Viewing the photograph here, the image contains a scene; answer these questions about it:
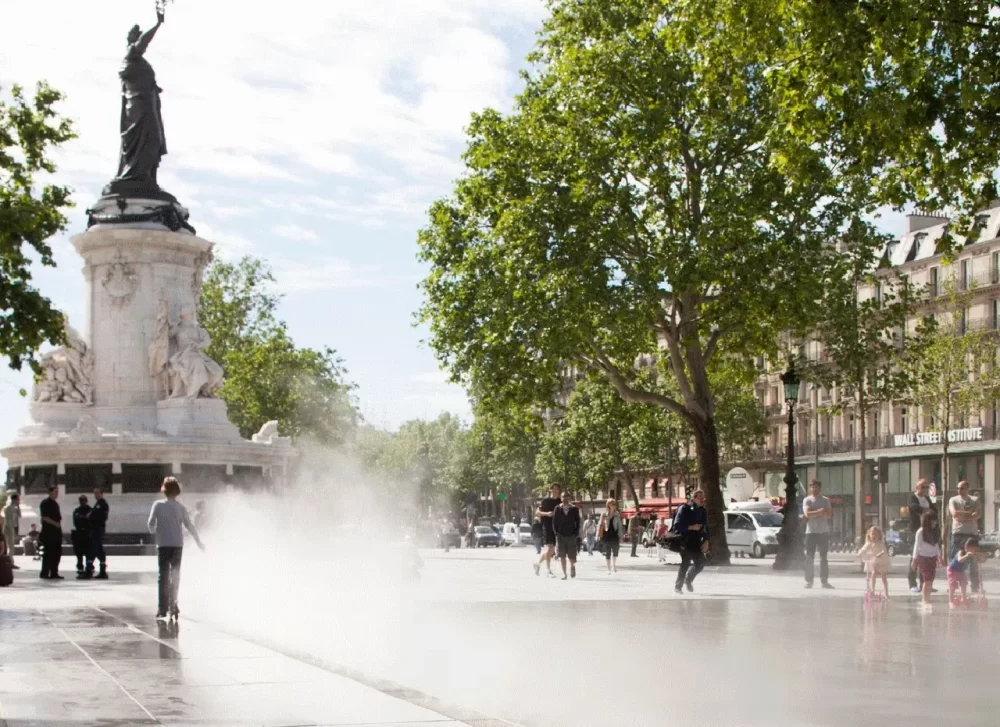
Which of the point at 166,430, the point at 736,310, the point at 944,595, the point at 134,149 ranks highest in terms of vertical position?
the point at 134,149

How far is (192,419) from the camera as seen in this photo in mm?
41719

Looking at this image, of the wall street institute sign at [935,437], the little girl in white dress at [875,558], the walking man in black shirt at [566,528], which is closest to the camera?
the little girl in white dress at [875,558]

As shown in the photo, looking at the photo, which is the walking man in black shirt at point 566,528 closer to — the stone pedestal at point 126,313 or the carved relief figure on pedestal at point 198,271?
the stone pedestal at point 126,313

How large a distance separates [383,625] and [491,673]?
444 cm

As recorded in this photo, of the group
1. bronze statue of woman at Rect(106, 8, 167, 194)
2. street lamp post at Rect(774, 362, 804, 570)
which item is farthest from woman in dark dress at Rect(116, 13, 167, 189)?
street lamp post at Rect(774, 362, 804, 570)

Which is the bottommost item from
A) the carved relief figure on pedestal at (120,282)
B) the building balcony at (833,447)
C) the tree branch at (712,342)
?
the building balcony at (833,447)

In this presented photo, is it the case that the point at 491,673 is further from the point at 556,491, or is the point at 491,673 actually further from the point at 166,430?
the point at 166,430

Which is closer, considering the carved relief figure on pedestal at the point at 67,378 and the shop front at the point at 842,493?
the carved relief figure on pedestal at the point at 67,378

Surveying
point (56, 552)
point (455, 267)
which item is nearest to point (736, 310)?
point (455, 267)

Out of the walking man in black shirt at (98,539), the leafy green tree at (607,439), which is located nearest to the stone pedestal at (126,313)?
the walking man in black shirt at (98,539)

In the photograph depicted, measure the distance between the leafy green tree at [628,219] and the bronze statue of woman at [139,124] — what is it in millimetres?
10028

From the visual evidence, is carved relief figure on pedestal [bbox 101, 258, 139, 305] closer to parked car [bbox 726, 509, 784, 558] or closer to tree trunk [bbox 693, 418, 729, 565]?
tree trunk [bbox 693, 418, 729, 565]

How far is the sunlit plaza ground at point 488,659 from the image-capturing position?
9438 millimetres

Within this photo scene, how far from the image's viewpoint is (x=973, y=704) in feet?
32.0
